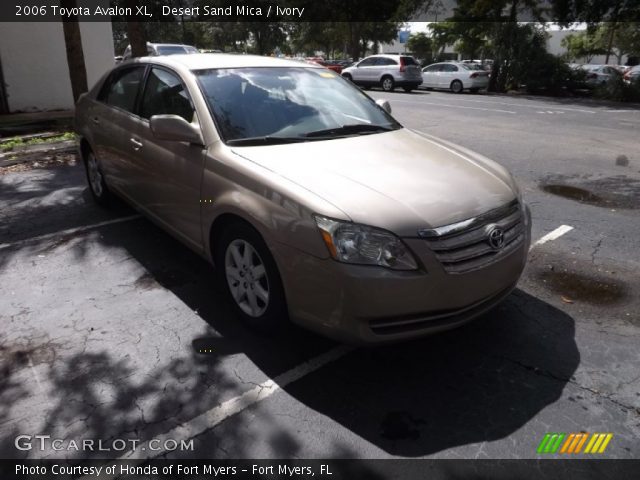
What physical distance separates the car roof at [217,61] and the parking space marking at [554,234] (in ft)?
8.57

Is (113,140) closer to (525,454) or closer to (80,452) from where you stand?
(80,452)

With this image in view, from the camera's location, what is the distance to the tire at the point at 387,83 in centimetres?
2332

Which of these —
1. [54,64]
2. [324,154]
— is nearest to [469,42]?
[54,64]

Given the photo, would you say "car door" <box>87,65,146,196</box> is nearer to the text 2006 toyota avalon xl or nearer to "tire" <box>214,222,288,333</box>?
the text 2006 toyota avalon xl

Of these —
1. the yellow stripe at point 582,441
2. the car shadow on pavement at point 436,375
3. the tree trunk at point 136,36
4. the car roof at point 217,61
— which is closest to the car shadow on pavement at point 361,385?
the car shadow on pavement at point 436,375

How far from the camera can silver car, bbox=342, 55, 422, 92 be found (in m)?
22.9

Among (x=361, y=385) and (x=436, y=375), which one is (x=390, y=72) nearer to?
(x=436, y=375)

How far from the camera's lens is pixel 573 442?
2428mm

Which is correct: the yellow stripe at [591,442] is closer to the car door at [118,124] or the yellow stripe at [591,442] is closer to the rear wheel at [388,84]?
the car door at [118,124]

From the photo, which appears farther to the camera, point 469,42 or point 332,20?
point 332,20

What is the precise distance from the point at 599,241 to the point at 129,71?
184 inches

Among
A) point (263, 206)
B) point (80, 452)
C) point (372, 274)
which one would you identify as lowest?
point (80, 452)

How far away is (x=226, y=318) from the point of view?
11.5 ft

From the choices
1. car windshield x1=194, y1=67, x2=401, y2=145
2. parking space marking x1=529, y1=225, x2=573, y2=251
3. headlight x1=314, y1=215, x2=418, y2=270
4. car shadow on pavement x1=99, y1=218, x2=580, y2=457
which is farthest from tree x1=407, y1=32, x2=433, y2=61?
headlight x1=314, y1=215, x2=418, y2=270
